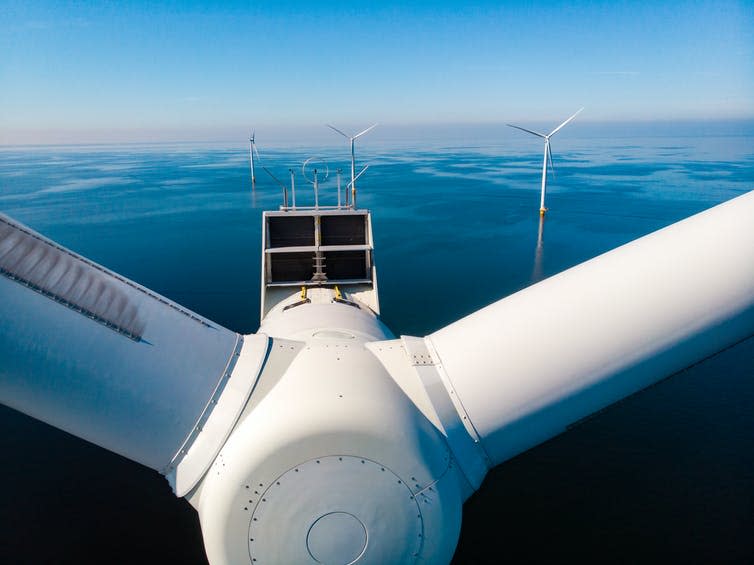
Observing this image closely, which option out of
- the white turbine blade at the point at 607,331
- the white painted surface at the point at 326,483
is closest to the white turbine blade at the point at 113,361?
the white painted surface at the point at 326,483

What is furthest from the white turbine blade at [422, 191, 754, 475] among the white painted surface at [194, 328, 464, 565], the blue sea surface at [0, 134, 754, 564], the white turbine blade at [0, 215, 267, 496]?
the blue sea surface at [0, 134, 754, 564]

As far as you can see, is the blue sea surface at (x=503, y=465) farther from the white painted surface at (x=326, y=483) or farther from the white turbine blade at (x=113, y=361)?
the white turbine blade at (x=113, y=361)

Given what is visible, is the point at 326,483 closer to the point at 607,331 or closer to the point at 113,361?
the point at 113,361

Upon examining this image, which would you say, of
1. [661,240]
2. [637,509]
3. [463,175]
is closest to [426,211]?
[463,175]

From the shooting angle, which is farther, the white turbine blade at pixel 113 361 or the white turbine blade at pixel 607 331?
the white turbine blade at pixel 607 331

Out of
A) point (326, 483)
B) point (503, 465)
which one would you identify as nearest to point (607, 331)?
point (326, 483)

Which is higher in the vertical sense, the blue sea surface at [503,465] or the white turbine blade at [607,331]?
the white turbine blade at [607,331]
